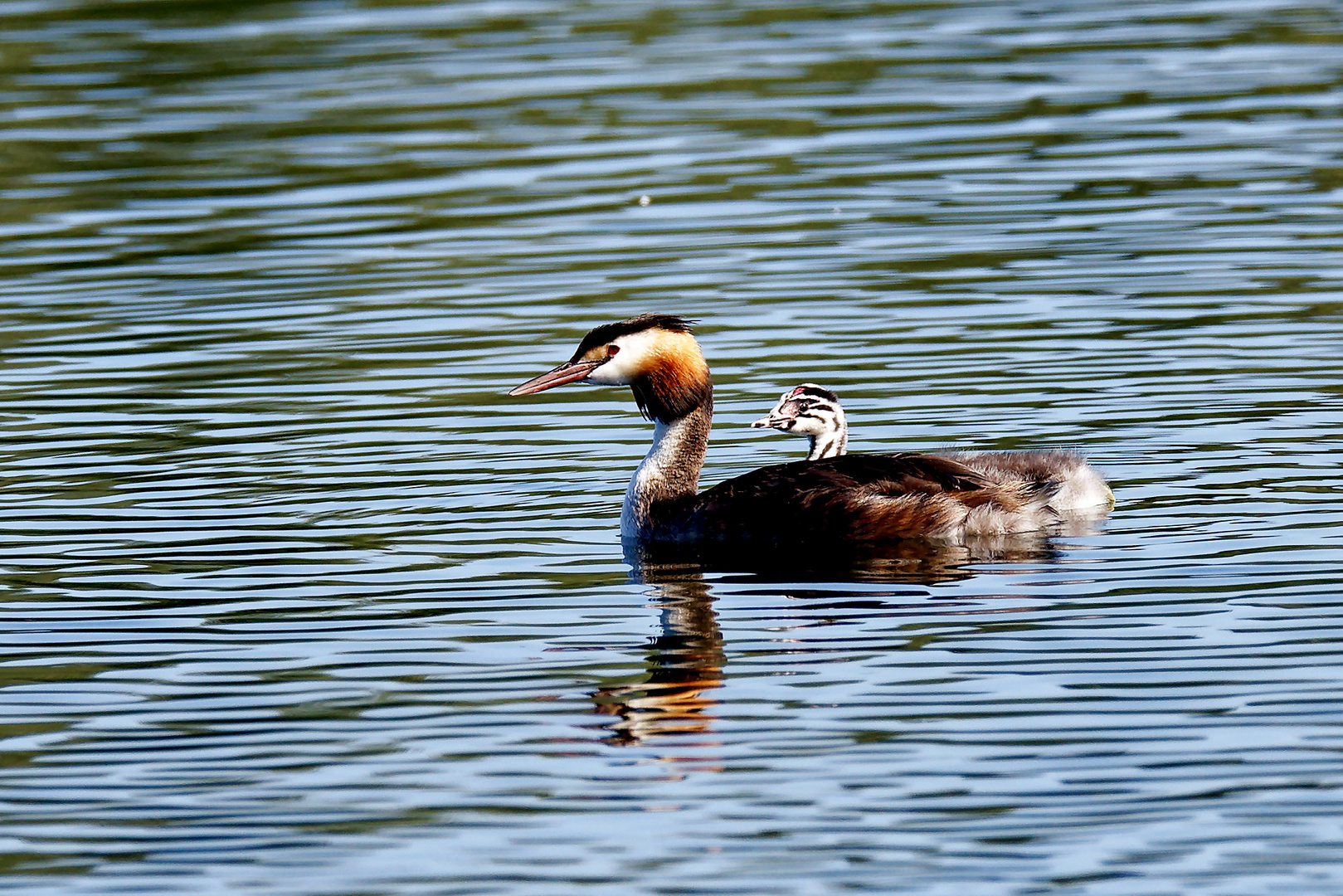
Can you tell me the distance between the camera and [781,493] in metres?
10.6

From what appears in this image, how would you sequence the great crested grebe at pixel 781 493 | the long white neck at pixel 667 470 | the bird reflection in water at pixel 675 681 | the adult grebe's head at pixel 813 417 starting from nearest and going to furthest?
1. the bird reflection in water at pixel 675 681
2. the great crested grebe at pixel 781 493
3. the long white neck at pixel 667 470
4. the adult grebe's head at pixel 813 417

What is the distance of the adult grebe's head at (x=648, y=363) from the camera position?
11.1 meters

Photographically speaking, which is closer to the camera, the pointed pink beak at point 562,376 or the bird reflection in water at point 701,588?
the bird reflection in water at point 701,588

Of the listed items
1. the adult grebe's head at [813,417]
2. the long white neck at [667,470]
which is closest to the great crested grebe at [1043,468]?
the adult grebe's head at [813,417]

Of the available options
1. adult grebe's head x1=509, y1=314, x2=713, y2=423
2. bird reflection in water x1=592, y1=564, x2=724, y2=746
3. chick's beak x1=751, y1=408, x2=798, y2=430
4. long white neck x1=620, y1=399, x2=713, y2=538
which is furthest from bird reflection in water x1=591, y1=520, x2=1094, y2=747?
chick's beak x1=751, y1=408, x2=798, y2=430

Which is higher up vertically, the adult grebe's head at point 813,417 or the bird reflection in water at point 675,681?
the adult grebe's head at point 813,417

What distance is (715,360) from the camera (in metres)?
14.7

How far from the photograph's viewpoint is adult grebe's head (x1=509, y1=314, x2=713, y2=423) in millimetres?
11141

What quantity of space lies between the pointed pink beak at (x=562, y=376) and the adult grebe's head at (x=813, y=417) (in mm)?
835

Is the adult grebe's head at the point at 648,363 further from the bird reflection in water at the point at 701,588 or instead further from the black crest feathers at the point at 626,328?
the bird reflection in water at the point at 701,588

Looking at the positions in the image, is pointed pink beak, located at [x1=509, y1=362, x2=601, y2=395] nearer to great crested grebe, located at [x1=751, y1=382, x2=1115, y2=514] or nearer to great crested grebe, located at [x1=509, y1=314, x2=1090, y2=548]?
great crested grebe, located at [x1=509, y1=314, x2=1090, y2=548]

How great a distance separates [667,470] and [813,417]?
2.53 ft

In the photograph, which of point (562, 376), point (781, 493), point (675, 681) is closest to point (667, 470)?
point (562, 376)

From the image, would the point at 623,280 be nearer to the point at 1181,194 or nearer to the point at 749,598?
the point at 1181,194
